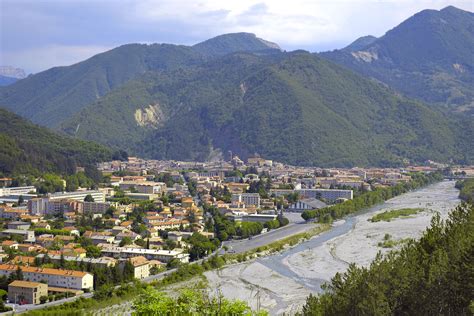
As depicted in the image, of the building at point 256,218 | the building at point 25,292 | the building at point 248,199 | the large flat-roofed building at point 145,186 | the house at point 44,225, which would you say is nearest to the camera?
the building at point 25,292

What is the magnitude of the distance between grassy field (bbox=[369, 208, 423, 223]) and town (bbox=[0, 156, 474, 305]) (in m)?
7.60

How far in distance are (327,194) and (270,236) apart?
1172 inches

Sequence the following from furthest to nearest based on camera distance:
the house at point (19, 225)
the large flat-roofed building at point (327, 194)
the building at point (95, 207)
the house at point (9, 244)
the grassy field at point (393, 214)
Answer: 1. the large flat-roofed building at point (327, 194)
2. the building at point (95, 207)
3. the grassy field at point (393, 214)
4. the house at point (19, 225)
5. the house at point (9, 244)

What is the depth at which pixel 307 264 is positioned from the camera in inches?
1526

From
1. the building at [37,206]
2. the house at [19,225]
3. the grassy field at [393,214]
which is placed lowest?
the grassy field at [393,214]

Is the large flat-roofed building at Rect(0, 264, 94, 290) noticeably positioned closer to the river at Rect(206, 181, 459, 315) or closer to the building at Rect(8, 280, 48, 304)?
the building at Rect(8, 280, 48, 304)

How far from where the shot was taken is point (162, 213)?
56.8 m

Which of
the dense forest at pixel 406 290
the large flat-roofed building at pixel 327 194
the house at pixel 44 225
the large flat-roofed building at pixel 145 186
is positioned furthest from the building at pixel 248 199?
the dense forest at pixel 406 290

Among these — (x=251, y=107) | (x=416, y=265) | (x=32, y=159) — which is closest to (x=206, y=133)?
(x=251, y=107)

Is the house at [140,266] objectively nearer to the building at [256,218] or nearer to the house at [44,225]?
the house at [44,225]

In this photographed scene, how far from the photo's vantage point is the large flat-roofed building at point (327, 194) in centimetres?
7775

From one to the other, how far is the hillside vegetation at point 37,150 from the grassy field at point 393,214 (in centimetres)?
3766

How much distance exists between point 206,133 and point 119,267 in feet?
361

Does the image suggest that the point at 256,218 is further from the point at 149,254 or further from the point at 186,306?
the point at 186,306
